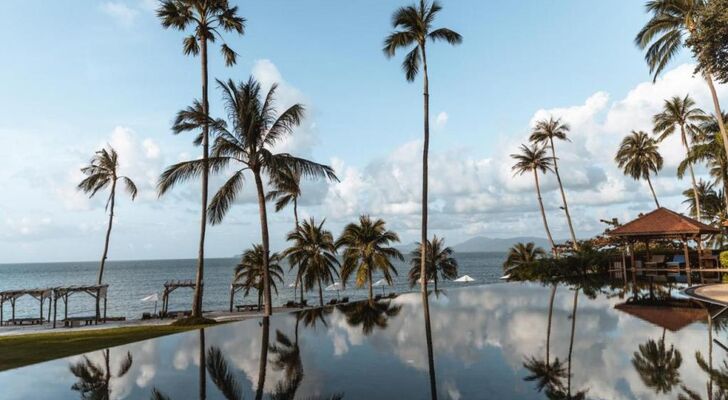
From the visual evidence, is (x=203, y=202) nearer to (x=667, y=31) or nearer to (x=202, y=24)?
(x=202, y=24)

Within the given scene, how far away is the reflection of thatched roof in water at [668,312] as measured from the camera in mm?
8640

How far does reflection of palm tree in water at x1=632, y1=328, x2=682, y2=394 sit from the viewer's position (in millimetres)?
4903

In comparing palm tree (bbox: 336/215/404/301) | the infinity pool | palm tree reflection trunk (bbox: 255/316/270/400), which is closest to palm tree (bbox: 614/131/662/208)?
palm tree (bbox: 336/215/404/301)

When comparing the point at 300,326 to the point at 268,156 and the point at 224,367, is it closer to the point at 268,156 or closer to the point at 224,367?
the point at 224,367

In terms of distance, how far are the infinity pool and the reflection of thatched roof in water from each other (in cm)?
4

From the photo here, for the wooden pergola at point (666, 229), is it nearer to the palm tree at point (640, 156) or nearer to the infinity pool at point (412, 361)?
the infinity pool at point (412, 361)

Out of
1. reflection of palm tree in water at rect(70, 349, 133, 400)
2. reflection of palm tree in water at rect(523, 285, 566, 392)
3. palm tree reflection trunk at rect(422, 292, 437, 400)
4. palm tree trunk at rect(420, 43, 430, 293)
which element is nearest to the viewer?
palm tree reflection trunk at rect(422, 292, 437, 400)

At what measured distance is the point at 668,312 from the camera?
1003 centimetres

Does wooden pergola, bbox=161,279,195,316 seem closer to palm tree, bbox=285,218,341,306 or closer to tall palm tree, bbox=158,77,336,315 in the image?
palm tree, bbox=285,218,341,306

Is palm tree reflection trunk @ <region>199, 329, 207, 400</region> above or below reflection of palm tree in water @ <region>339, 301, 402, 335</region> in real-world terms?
above

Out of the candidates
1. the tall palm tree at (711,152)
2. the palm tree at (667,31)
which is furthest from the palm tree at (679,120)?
the palm tree at (667,31)

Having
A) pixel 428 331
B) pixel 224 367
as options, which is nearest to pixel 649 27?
pixel 428 331

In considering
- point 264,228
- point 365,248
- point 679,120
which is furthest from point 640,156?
point 264,228

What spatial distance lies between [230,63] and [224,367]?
728 inches
